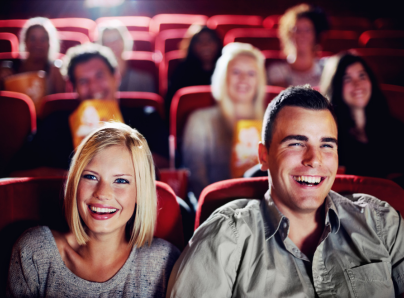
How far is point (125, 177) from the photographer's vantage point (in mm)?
852

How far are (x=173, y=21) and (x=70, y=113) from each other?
232 centimetres

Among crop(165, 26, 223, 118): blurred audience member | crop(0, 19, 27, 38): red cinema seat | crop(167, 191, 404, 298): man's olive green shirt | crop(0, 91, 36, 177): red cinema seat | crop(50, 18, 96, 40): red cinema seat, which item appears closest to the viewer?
crop(167, 191, 404, 298): man's olive green shirt

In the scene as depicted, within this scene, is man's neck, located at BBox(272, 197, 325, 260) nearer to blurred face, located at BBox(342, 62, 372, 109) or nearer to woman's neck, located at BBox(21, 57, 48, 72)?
blurred face, located at BBox(342, 62, 372, 109)

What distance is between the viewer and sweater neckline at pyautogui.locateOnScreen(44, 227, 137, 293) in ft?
2.70

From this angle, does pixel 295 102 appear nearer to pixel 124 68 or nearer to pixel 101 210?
pixel 101 210

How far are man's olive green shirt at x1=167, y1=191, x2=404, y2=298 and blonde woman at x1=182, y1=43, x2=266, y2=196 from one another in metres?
0.70

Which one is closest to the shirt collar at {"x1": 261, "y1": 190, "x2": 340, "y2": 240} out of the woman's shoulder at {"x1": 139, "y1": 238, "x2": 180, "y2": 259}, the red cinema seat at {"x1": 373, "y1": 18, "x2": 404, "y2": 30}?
the woman's shoulder at {"x1": 139, "y1": 238, "x2": 180, "y2": 259}

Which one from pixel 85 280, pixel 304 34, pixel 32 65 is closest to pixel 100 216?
pixel 85 280

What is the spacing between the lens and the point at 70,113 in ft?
5.24

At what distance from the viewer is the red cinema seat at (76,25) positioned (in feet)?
10.8

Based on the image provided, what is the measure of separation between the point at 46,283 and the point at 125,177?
0.29m

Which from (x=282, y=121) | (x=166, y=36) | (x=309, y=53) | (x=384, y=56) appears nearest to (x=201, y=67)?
(x=309, y=53)

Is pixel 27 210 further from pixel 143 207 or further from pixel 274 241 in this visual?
pixel 274 241

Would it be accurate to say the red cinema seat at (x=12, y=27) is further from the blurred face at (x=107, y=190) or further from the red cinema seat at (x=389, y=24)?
the red cinema seat at (x=389, y=24)
